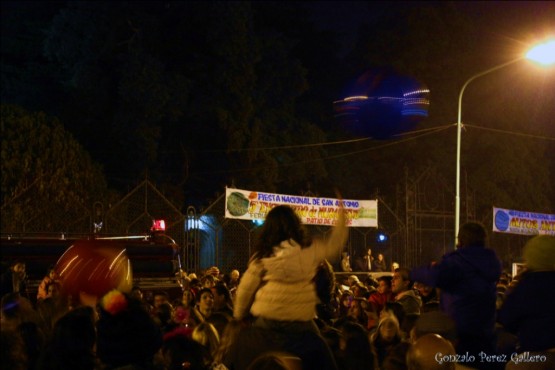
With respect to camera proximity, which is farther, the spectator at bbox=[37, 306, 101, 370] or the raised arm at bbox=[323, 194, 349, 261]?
the raised arm at bbox=[323, 194, 349, 261]

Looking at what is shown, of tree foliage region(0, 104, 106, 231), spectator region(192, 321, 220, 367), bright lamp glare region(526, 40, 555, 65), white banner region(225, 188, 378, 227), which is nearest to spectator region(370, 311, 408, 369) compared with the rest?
spectator region(192, 321, 220, 367)

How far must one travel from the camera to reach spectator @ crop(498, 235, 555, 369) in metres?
5.52

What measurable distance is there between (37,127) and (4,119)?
0.96 meters

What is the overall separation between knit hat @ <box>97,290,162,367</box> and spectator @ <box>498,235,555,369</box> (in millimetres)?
2598

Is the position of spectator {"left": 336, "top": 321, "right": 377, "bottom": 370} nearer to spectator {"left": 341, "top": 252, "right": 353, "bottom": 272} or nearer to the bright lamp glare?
the bright lamp glare

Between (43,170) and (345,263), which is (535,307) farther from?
(43,170)

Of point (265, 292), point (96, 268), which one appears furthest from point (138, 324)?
point (96, 268)

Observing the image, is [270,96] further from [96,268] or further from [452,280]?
[452,280]

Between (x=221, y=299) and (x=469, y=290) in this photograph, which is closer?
(x=469, y=290)

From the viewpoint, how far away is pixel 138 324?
4516 mm

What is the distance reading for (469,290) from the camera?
582 cm

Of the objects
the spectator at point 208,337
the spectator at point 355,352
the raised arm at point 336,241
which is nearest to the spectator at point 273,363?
the raised arm at point 336,241

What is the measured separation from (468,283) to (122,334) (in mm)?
2607

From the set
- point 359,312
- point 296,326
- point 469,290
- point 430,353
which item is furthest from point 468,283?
point 359,312
